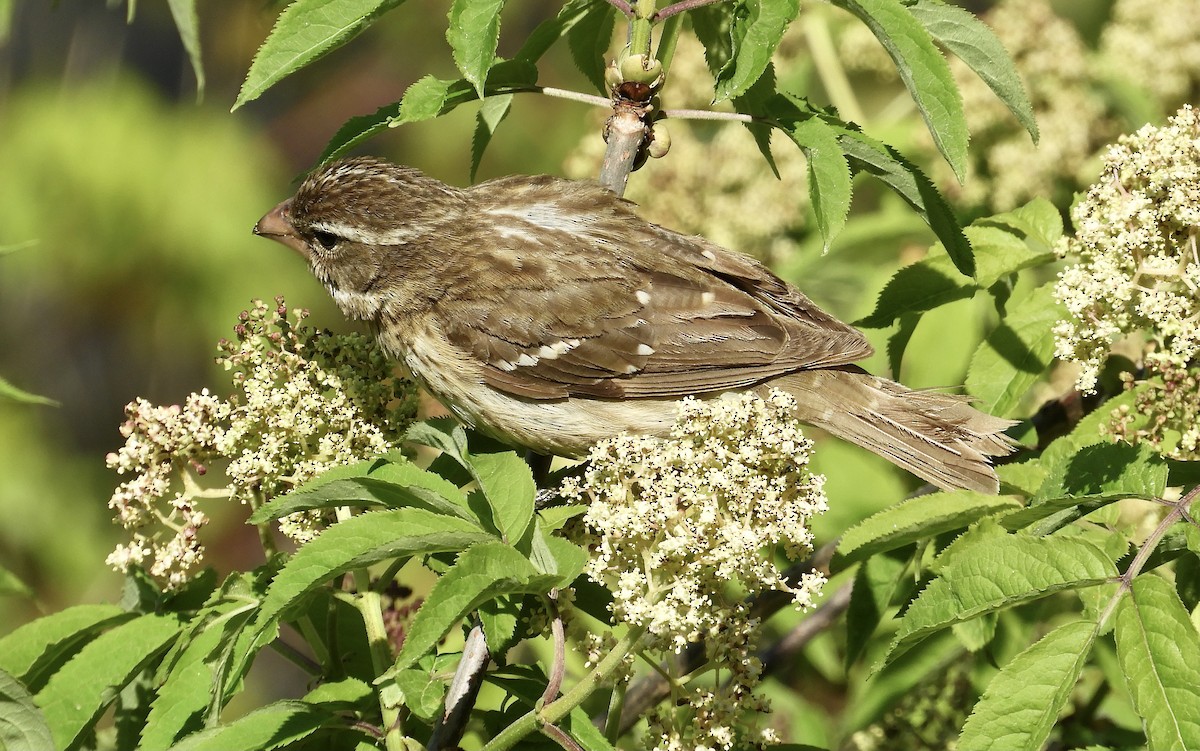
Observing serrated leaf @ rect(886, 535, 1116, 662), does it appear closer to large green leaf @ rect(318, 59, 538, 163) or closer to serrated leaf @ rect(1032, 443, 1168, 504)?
serrated leaf @ rect(1032, 443, 1168, 504)

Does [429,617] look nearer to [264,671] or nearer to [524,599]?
[524,599]

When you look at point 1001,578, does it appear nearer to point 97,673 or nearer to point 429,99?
point 429,99

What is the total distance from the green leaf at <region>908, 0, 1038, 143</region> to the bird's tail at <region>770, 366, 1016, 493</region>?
2.82 feet

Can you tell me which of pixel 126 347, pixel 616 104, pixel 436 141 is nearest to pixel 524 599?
pixel 616 104

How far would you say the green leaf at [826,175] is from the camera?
8.07 ft

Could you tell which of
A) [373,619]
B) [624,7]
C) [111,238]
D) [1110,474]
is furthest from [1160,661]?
[111,238]

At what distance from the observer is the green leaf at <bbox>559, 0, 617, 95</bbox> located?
304cm

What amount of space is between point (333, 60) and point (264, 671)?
4.80 metres

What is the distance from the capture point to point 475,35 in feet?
7.94

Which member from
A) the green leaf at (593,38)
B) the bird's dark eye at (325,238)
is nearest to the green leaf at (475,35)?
the green leaf at (593,38)

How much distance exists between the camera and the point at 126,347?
293 inches

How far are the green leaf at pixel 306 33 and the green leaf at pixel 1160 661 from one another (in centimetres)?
191

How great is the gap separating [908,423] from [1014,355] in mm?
620

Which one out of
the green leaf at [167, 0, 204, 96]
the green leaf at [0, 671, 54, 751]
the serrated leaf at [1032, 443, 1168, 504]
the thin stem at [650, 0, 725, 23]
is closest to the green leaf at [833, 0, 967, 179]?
the thin stem at [650, 0, 725, 23]
